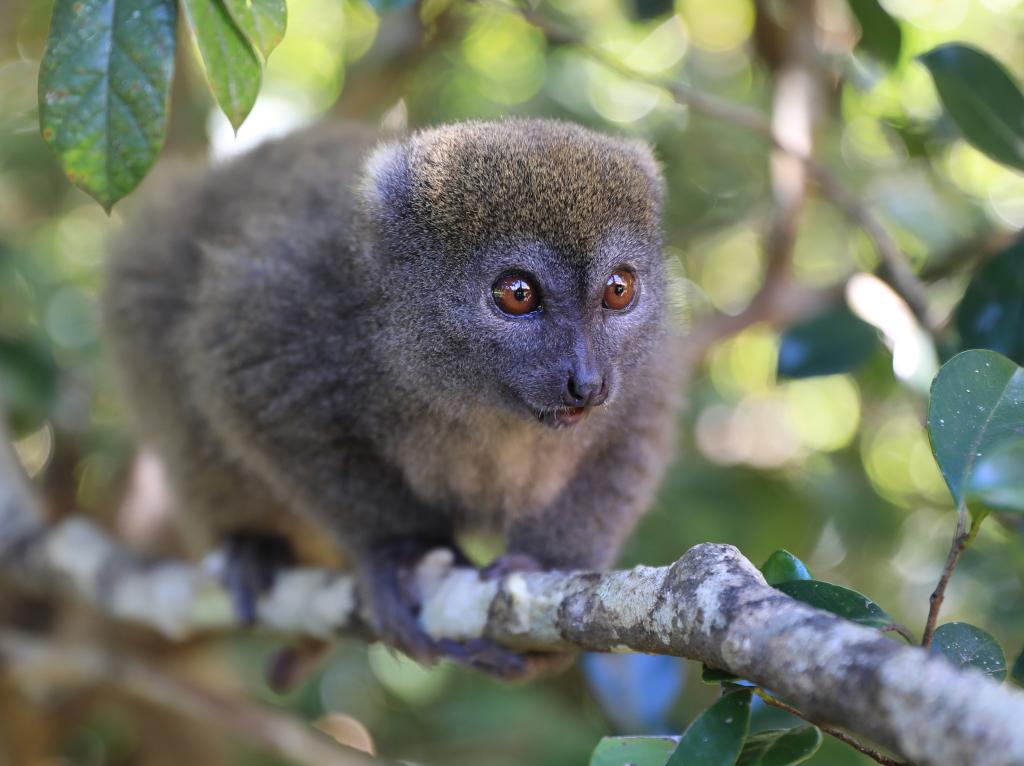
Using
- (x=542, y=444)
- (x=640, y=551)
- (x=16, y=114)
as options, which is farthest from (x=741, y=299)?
(x=16, y=114)

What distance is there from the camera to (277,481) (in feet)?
11.8

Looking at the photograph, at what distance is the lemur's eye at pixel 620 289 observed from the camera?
305 cm

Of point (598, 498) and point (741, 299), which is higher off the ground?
point (598, 498)

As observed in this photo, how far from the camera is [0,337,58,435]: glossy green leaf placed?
15.4 feet

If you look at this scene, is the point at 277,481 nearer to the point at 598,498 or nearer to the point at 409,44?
the point at 598,498

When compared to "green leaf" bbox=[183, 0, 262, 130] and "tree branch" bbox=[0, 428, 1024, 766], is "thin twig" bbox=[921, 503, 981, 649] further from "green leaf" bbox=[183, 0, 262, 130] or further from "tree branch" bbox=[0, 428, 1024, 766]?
"green leaf" bbox=[183, 0, 262, 130]

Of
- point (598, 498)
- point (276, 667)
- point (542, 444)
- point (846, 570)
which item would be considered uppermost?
point (542, 444)

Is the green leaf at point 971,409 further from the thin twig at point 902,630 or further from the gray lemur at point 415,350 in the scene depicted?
the gray lemur at point 415,350

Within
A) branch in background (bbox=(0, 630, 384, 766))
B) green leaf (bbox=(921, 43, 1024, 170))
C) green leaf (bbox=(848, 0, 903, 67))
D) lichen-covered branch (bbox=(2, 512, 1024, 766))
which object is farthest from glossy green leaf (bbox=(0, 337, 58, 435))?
green leaf (bbox=(921, 43, 1024, 170))

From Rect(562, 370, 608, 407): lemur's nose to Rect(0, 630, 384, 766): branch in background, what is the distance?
6.79 ft

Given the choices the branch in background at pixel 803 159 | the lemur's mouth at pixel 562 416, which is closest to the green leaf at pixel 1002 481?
the lemur's mouth at pixel 562 416

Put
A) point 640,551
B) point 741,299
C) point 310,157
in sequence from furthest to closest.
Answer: point 741,299, point 640,551, point 310,157

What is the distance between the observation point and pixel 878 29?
3.64 m

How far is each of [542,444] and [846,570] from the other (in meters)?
3.21
